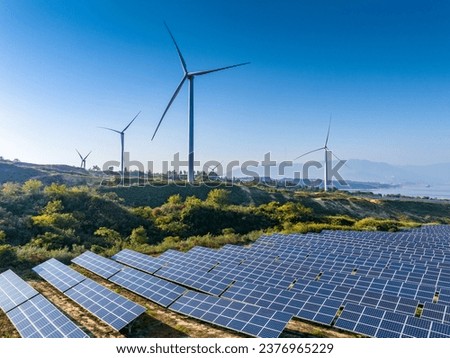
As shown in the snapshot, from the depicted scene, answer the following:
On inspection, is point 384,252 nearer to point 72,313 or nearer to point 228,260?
point 228,260

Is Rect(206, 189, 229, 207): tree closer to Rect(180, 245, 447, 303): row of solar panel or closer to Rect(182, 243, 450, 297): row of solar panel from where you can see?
Rect(182, 243, 450, 297): row of solar panel

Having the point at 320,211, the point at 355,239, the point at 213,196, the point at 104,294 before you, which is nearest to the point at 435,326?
the point at 104,294

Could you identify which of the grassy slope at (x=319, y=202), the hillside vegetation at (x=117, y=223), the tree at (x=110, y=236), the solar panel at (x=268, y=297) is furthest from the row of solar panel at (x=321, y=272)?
the grassy slope at (x=319, y=202)

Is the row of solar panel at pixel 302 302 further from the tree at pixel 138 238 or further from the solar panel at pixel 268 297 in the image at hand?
the tree at pixel 138 238

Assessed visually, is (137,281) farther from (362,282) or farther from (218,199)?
(218,199)

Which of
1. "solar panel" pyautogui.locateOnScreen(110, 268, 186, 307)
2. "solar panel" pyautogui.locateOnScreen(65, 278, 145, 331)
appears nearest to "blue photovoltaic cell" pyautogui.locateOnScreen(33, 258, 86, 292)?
"solar panel" pyautogui.locateOnScreen(65, 278, 145, 331)
